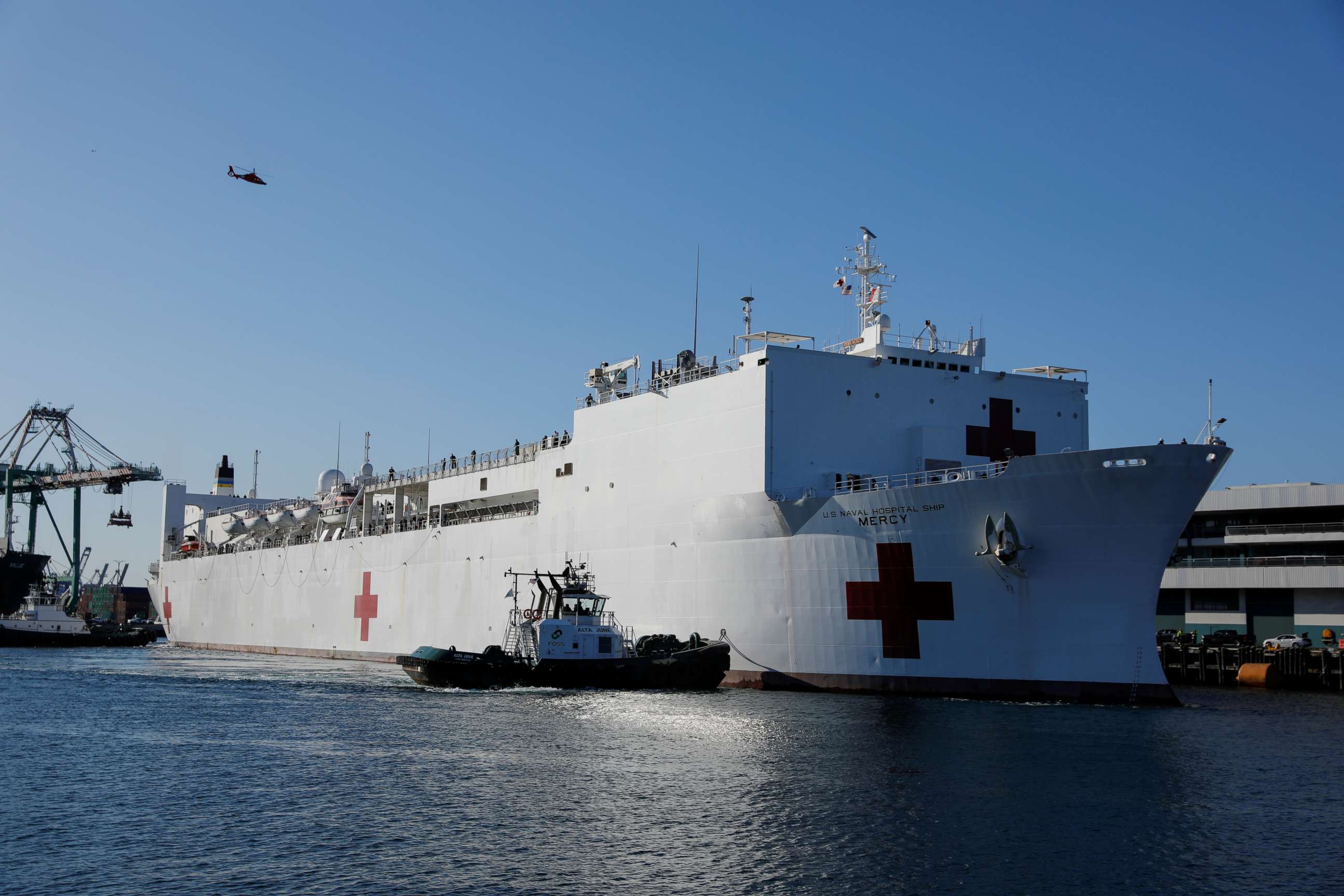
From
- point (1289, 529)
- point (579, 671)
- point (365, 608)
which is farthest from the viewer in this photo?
point (365, 608)

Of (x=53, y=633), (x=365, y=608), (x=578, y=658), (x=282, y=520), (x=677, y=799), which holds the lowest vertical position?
(x=53, y=633)

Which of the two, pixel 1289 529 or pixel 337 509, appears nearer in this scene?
pixel 1289 529

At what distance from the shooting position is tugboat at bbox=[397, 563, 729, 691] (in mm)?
24891

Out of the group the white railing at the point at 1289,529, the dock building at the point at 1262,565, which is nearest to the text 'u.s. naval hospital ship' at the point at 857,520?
the dock building at the point at 1262,565

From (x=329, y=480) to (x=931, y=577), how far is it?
35.0m

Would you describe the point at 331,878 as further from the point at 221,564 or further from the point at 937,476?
the point at 221,564

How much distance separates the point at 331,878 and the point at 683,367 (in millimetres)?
18339

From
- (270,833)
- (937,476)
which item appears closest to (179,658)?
(937,476)

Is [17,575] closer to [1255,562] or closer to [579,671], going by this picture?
[579,671]

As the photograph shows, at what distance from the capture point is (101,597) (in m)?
119

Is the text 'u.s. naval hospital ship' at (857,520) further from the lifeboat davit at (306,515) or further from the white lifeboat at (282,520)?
the white lifeboat at (282,520)

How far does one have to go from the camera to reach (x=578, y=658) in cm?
2609

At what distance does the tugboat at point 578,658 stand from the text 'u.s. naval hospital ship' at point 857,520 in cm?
82

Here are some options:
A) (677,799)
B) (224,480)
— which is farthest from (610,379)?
(224,480)
